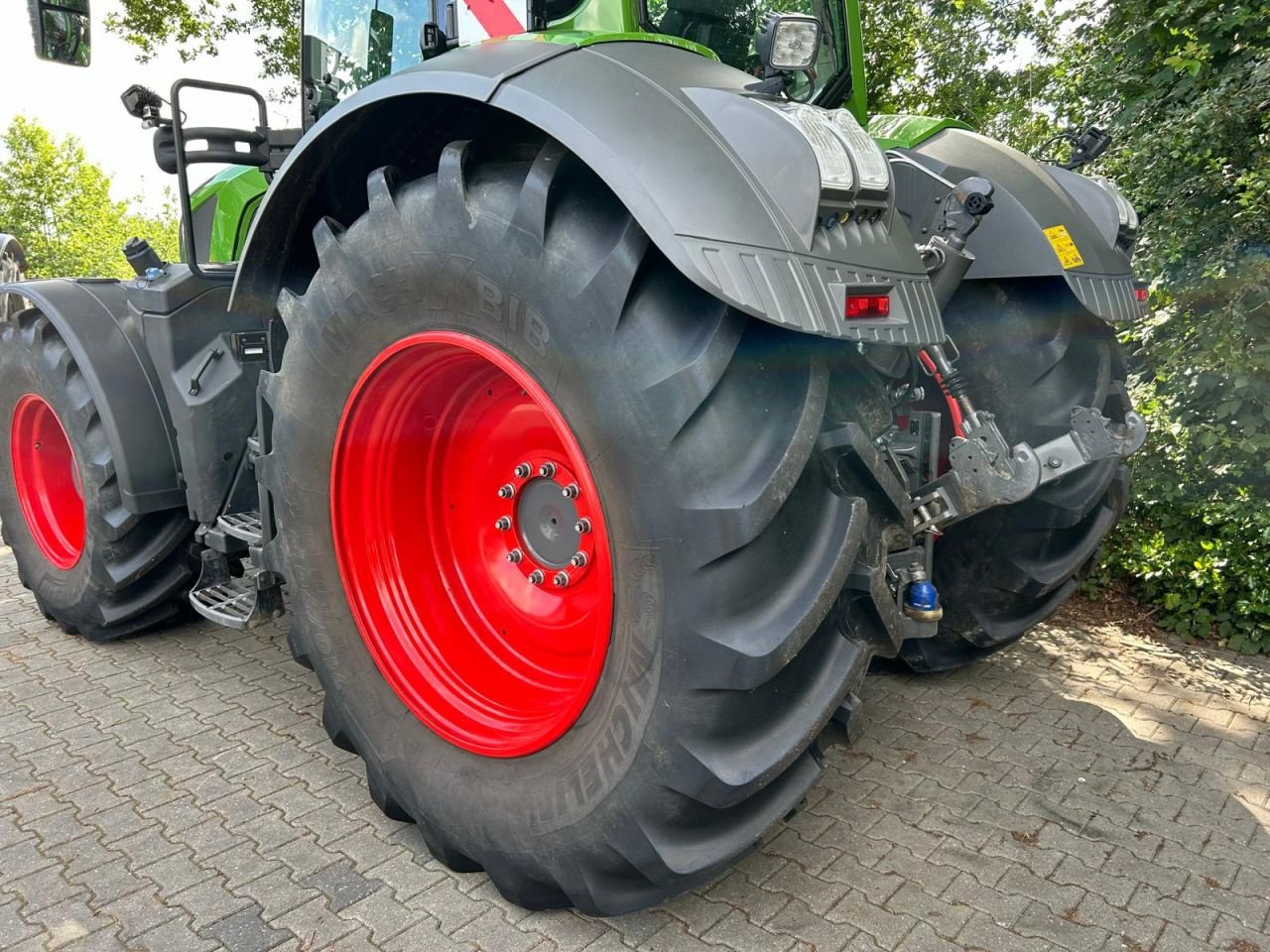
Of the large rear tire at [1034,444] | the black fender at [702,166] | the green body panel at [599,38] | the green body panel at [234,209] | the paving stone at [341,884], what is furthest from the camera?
the green body panel at [234,209]

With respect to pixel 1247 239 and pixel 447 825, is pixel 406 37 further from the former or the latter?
pixel 1247 239

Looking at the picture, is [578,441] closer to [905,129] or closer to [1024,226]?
[1024,226]

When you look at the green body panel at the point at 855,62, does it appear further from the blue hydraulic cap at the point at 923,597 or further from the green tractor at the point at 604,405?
the blue hydraulic cap at the point at 923,597

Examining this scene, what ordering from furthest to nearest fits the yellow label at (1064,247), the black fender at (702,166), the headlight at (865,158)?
the yellow label at (1064,247)
the headlight at (865,158)
the black fender at (702,166)

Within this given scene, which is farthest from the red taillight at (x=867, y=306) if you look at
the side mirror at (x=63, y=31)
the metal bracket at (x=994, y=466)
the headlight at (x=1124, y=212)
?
the side mirror at (x=63, y=31)

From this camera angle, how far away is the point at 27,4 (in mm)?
2658

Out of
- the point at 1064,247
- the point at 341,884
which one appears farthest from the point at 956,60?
the point at 341,884

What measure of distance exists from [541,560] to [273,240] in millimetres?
1096

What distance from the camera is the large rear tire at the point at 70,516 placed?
3.28 m

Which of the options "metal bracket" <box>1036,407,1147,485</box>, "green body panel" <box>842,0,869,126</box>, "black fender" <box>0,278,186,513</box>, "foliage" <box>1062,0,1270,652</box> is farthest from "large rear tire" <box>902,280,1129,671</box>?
"black fender" <box>0,278,186,513</box>

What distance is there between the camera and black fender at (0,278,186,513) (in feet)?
10.3

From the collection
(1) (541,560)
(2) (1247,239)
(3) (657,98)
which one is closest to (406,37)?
(3) (657,98)

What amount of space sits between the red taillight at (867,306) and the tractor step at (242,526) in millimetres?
1959

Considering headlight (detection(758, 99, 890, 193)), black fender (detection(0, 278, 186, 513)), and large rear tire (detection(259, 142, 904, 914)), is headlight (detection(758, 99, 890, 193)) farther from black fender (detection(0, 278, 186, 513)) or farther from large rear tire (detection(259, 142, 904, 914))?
black fender (detection(0, 278, 186, 513))
